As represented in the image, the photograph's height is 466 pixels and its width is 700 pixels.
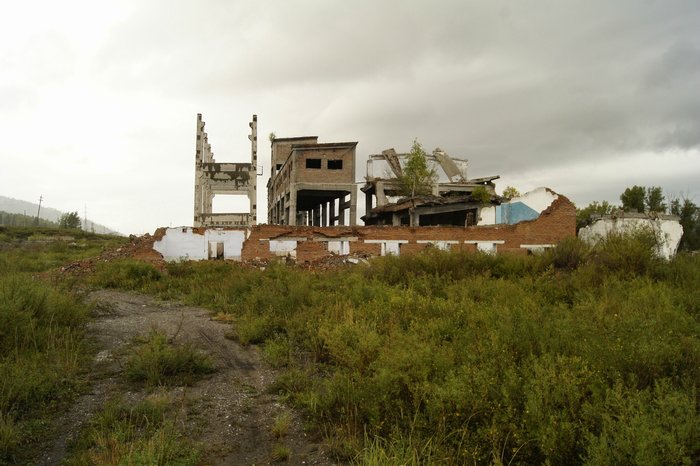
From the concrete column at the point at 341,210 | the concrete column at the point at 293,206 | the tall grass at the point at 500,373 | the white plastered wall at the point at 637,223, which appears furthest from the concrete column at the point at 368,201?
the tall grass at the point at 500,373

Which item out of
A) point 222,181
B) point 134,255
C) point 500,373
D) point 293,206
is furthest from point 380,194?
point 500,373

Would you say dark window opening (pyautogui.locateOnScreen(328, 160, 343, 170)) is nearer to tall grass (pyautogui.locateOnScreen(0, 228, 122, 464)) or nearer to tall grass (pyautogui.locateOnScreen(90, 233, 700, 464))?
tall grass (pyautogui.locateOnScreen(90, 233, 700, 464))

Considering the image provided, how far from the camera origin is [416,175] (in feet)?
92.9

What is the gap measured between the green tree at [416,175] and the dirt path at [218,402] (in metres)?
21.5

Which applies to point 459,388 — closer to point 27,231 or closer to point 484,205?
point 484,205

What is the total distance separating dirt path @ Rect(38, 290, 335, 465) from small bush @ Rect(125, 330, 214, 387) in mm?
Answer: 170

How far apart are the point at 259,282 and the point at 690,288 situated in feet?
31.0

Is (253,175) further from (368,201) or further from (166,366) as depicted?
(166,366)

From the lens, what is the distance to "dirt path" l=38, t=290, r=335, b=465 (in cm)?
394

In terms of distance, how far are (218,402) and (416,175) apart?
2460 centimetres

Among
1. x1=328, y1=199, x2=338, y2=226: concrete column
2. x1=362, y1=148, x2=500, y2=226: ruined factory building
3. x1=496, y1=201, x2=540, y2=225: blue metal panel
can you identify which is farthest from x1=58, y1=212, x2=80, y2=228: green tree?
x1=496, y1=201, x2=540, y2=225: blue metal panel

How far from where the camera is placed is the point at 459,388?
12.7ft

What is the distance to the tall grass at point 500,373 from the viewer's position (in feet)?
10.5

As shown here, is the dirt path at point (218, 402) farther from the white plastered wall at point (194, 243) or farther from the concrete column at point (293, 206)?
the concrete column at point (293, 206)
